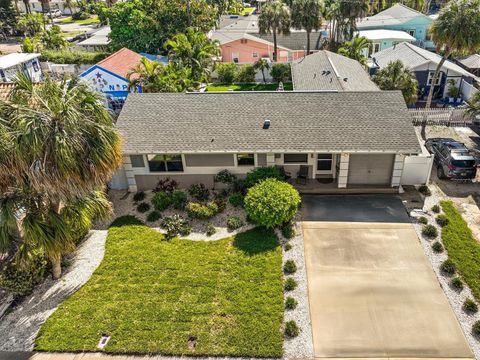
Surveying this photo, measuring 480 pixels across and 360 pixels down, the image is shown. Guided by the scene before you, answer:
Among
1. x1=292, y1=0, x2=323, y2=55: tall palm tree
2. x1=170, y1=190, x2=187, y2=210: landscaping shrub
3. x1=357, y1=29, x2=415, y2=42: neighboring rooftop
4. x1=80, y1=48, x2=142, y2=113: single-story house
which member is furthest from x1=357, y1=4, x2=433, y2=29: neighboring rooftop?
x1=170, y1=190, x2=187, y2=210: landscaping shrub

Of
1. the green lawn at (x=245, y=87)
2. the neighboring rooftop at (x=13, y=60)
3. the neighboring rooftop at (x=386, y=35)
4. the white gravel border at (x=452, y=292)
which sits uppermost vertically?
the neighboring rooftop at (x=13, y=60)

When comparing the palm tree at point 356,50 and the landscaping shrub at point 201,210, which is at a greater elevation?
the palm tree at point 356,50

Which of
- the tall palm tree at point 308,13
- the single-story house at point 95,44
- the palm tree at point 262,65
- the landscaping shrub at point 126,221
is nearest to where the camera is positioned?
the landscaping shrub at point 126,221

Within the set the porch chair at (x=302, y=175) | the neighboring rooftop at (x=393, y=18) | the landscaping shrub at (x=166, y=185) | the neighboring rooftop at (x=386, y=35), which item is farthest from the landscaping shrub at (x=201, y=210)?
the neighboring rooftop at (x=393, y=18)

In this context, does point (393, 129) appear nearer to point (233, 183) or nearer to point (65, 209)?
point (233, 183)

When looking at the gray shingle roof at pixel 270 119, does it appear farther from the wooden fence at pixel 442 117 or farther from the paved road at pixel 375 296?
the wooden fence at pixel 442 117

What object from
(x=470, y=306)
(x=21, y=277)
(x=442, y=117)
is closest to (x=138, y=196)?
(x=21, y=277)

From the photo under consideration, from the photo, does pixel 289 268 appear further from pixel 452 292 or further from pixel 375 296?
pixel 452 292
